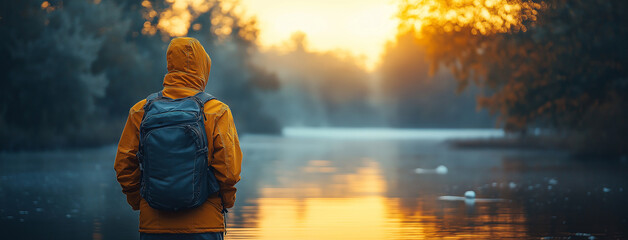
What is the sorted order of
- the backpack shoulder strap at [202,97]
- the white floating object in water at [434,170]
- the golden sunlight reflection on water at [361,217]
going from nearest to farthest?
the backpack shoulder strap at [202,97]
the golden sunlight reflection on water at [361,217]
the white floating object in water at [434,170]

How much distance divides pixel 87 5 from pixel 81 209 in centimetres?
2575

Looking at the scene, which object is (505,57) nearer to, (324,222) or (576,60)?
(576,60)

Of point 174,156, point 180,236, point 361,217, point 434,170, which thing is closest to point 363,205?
point 361,217

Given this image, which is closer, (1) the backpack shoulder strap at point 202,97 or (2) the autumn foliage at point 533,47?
(1) the backpack shoulder strap at point 202,97

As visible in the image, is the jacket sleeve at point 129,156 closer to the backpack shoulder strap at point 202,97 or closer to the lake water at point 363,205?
the backpack shoulder strap at point 202,97

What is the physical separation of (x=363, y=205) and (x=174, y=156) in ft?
27.8

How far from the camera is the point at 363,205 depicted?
12.5m

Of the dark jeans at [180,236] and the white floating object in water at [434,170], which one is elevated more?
the white floating object in water at [434,170]

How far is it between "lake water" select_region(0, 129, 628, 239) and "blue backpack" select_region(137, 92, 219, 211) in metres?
4.72

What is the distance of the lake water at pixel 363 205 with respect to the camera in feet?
30.8

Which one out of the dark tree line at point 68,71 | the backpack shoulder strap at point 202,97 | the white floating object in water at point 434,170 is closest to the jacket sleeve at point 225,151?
the backpack shoulder strap at point 202,97

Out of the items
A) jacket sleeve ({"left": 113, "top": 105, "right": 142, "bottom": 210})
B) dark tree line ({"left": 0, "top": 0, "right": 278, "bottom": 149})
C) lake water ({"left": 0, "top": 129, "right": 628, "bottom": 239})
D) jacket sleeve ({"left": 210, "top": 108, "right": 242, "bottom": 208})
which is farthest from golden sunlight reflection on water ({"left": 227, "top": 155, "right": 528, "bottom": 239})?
dark tree line ({"left": 0, "top": 0, "right": 278, "bottom": 149})

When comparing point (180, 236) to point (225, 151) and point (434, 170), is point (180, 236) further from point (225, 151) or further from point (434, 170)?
point (434, 170)

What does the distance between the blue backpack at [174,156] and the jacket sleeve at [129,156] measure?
14cm
